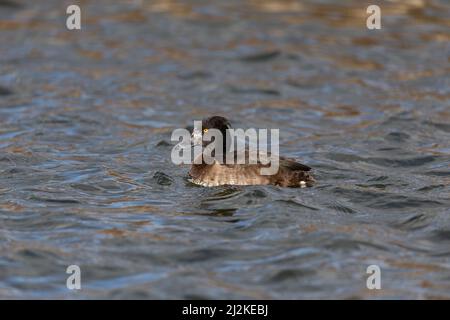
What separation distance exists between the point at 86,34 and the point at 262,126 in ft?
21.9

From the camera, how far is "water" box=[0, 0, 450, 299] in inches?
367

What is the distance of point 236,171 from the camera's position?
11.4 m

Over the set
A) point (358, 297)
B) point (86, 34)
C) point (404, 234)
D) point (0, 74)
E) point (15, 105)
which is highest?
point (86, 34)

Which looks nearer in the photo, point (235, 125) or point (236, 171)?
point (236, 171)

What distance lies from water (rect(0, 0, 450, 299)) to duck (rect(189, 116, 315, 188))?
140 millimetres

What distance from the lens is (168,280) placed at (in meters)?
8.98

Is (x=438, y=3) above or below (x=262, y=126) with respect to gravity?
above

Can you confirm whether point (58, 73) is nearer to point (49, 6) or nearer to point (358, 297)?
point (49, 6)

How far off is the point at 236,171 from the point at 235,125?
4335 millimetres

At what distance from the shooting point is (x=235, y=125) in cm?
1570

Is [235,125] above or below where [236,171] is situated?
above

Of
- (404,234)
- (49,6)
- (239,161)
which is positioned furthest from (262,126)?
(49,6)

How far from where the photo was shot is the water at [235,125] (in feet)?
30.6

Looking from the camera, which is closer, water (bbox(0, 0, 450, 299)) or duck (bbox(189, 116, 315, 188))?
water (bbox(0, 0, 450, 299))
